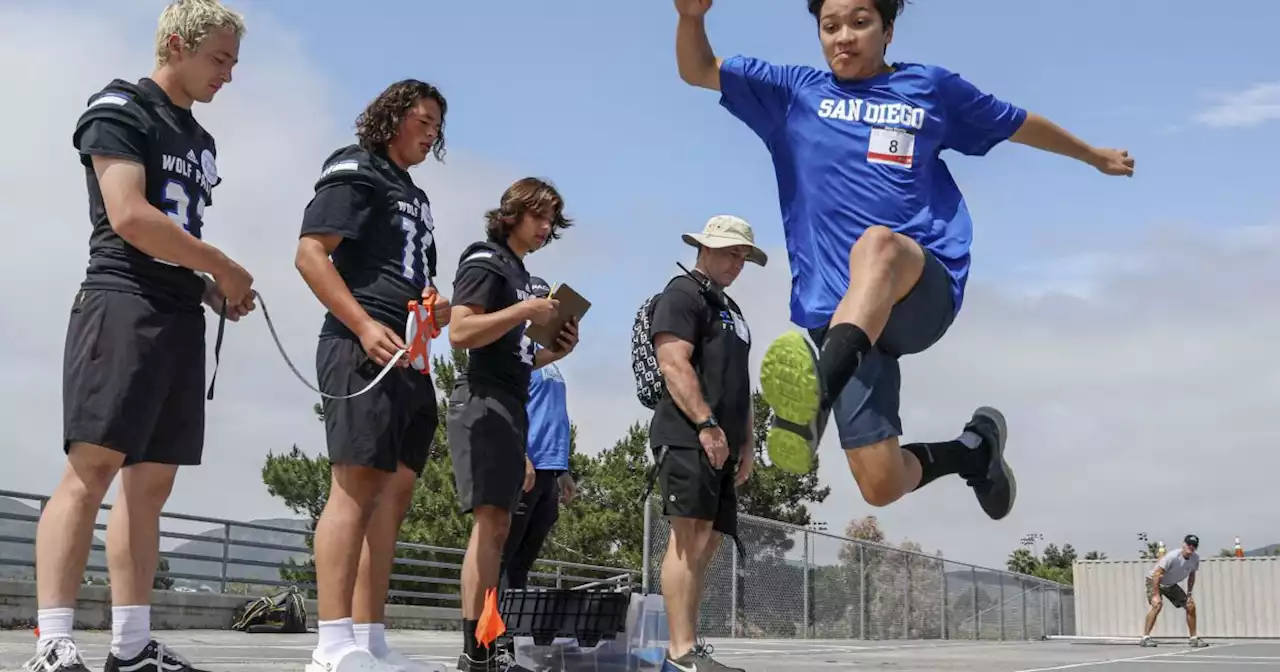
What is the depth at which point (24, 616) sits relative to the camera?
9.73 meters

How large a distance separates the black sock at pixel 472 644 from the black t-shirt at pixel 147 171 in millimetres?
1834

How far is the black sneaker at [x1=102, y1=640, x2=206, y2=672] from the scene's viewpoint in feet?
12.7

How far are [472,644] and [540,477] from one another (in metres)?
1.50

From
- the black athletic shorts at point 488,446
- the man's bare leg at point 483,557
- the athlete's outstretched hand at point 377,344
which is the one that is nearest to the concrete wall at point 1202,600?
the man's bare leg at point 483,557

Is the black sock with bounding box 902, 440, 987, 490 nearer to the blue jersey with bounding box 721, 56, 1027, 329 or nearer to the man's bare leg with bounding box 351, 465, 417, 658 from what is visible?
the blue jersey with bounding box 721, 56, 1027, 329

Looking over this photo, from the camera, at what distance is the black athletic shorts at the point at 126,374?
370 centimetres

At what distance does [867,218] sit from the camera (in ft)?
13.9

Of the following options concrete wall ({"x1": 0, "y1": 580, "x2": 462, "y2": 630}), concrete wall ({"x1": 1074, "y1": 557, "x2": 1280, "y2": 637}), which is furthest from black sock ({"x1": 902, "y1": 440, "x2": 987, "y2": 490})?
concrete wall ({"x1": 1074, "y1": 557, "x2": 1280, "y2": 637})

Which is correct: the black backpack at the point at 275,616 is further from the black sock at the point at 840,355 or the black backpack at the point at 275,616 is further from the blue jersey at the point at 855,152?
the black sock at the point at 840,355

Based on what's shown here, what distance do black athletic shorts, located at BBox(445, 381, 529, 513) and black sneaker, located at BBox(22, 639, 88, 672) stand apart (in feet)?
5.68

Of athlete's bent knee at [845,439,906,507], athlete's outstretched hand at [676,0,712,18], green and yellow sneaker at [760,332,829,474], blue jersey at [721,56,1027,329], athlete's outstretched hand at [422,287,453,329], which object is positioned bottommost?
athlete's bent knee at [845,439,906,507]

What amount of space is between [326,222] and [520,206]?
1.28m

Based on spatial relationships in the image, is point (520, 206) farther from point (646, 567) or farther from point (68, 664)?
point (646, 567)

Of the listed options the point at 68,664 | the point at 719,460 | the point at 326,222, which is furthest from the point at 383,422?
the point at 719,460
